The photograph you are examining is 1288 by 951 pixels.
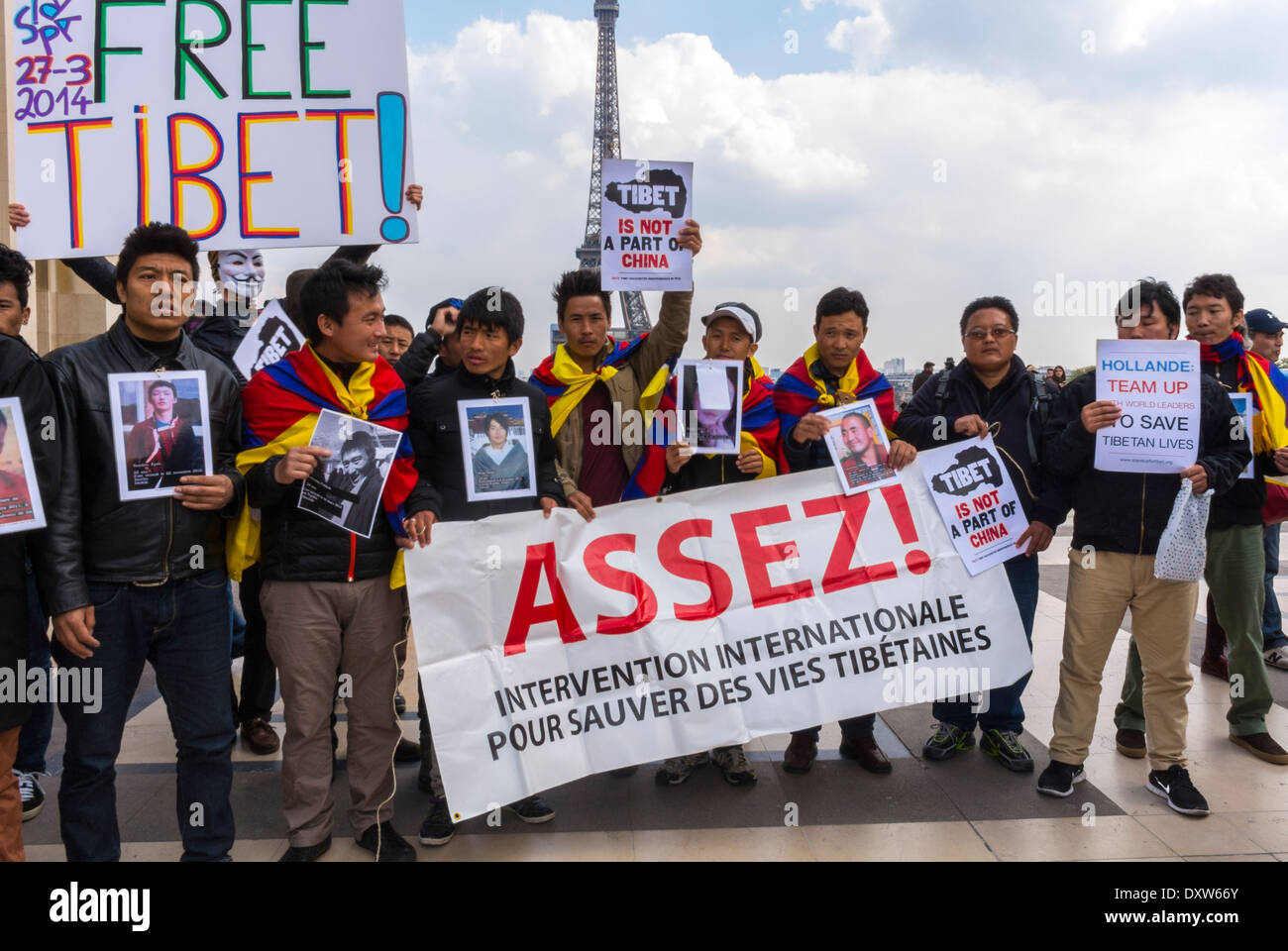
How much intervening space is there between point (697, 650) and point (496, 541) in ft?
3.28

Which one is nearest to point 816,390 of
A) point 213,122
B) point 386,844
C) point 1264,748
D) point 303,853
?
point 386,844

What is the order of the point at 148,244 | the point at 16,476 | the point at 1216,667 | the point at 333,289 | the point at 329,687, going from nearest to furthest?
the point at 16,476 → the point at 148,244 → the point at 333,289 → the point at 329,687 → the point at 1216,667

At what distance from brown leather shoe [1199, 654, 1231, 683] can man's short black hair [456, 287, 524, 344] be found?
493 centimetres

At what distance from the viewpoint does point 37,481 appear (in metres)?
2.64

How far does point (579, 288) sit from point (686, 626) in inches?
64.8

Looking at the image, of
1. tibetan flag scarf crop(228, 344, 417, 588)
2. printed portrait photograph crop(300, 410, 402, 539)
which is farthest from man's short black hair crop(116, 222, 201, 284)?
printed portrait photograph crop(300, 410, 402, 539)

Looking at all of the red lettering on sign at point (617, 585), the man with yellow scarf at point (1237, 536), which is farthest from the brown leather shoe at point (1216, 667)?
the red lettering on sign at point (617, 585)

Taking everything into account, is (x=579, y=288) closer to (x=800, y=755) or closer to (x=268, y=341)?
(x=268, y=341)

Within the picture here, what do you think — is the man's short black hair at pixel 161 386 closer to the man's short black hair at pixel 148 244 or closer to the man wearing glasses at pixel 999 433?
the man's short black hair at pixel 148 244

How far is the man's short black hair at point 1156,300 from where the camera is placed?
3.80 metres

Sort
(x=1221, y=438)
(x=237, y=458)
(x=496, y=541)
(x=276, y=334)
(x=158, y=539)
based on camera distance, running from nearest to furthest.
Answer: (x=158, y=539), (x=237, y=458), (x=496, y=541), (x=1221, y=438), (x=276, y=334)

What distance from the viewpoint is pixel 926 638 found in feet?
12.8

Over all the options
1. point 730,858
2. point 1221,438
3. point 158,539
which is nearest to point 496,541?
point 158,539
